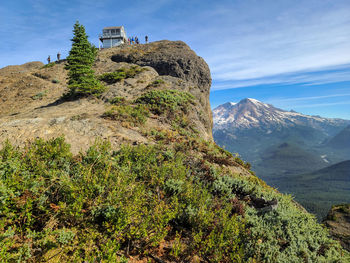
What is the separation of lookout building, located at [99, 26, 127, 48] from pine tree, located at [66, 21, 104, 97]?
43.4 m

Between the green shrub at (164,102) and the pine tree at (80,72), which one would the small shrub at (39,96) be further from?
the green shrub at (164,102)

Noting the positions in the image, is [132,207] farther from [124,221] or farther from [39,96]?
[39,96]

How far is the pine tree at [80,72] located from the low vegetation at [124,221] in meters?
16.3

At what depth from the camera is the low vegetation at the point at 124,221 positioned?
390 cm

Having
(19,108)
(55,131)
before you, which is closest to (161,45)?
(19,108)

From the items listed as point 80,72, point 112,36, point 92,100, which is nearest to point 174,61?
point 80,72

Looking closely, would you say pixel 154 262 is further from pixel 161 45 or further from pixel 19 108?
pixel 161 45

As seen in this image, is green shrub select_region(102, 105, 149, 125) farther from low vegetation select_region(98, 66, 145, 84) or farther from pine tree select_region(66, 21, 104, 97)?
low vegetation select_region(98, 66, 145, 84)

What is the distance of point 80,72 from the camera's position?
21.1 m

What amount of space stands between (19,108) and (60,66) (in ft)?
61.7

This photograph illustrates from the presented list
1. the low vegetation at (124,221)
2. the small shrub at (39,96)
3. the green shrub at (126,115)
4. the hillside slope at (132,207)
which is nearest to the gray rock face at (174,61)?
the small shrub at (39,96)

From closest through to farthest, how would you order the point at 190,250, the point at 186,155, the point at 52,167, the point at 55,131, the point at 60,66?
the point at 190,250
the point at 52,167
the point at 186,155
the point at 55,131
the point at 60,66

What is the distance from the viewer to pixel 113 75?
27.3 meters

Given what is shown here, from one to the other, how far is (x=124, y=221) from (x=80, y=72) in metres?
21.6
